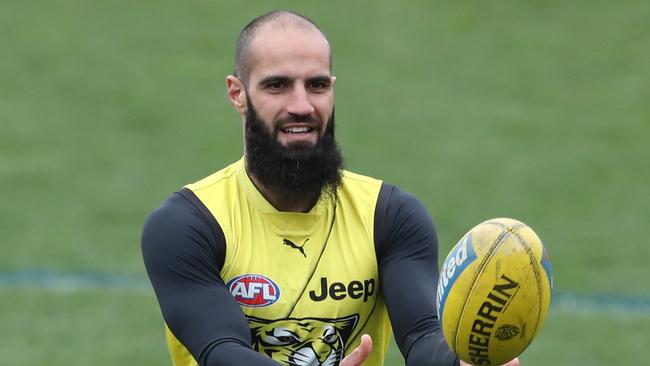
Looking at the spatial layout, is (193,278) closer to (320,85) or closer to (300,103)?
(300,103)

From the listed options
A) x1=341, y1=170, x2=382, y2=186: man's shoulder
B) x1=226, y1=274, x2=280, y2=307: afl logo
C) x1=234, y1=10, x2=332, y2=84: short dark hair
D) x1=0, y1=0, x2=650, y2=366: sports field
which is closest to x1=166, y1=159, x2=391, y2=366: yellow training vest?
x1=226, y1=274, x2=280, y2=307: afl logo

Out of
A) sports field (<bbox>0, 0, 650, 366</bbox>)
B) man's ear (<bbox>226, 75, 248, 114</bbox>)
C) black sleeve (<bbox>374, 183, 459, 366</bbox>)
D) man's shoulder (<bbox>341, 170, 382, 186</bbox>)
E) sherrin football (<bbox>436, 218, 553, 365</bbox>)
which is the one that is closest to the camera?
sherrin football (<bbox>436, 218, 553, 365</bbox>)

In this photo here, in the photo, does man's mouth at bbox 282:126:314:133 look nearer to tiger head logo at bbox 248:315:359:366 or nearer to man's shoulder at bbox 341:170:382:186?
man's shoulder at bbox 341:170:382:186

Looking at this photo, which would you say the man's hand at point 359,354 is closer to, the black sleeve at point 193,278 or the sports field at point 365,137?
the black sleeve at point 193,278

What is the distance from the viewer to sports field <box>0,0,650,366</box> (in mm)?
14266

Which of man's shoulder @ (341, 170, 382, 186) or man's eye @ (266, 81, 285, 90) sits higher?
man's eye @ (266, 81, 285, 90)

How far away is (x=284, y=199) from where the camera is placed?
22.0ft

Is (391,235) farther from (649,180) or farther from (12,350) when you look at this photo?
(649,180)

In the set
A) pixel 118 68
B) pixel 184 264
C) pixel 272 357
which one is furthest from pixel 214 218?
pixel 118 68

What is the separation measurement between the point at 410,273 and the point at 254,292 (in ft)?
2.36

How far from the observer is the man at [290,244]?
6.38m

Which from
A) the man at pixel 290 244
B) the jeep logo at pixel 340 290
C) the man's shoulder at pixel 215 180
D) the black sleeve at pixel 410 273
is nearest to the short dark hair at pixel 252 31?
the man at pixel 290 244

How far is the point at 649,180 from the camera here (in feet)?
56.3

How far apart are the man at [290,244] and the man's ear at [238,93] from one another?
0.01m
